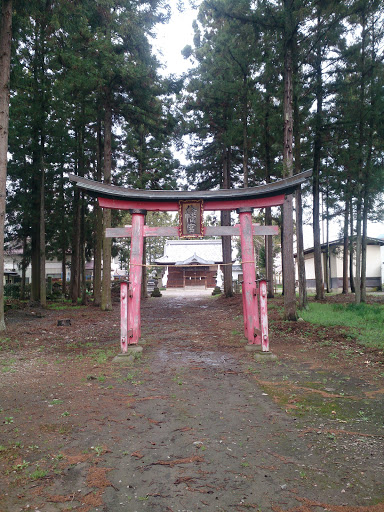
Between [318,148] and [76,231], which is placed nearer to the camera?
[318,148]

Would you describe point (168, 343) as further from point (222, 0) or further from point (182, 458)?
point (222, 0)

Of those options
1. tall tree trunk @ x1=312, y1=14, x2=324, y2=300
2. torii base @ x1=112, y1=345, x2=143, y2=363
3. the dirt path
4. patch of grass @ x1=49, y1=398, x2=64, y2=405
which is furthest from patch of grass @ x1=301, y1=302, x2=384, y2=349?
patch of grass @ x1=49, y1=398, x2=64, y2=405

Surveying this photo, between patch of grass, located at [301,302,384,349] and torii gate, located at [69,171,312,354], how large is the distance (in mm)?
2508

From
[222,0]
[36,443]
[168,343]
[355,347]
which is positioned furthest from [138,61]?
[36,443]

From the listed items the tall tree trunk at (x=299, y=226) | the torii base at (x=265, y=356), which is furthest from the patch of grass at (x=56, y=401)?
the tall tree trunk at (x=299, y=226)

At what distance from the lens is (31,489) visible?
2.67 m

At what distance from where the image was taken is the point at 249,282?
27.1ft

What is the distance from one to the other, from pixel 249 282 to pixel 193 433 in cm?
494

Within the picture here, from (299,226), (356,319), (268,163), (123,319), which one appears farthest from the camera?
(268,163)

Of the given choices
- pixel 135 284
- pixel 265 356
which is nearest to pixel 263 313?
pixel 265 356

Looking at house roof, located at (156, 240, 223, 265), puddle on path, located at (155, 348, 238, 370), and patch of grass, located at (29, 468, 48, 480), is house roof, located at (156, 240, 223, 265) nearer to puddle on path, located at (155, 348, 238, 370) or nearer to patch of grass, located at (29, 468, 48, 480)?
puddle on path, located at (155, 348, 238, 370)

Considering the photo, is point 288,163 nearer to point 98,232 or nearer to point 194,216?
point 194,216

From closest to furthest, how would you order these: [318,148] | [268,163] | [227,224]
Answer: [318,148]
[268,163]
[227,224]

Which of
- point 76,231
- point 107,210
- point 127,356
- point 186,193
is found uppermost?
point 107,210
